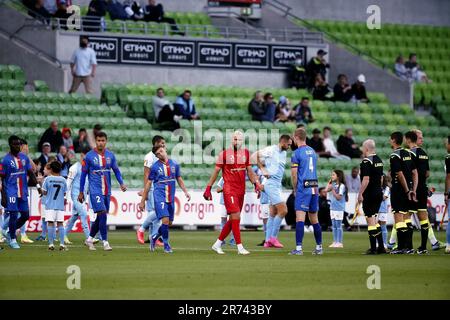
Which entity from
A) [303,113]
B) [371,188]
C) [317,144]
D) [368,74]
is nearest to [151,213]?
[371,188]

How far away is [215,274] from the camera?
1702cm

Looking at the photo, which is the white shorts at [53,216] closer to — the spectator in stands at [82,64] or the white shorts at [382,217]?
the white shorts at [382,217]

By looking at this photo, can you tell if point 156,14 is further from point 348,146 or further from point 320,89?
point 348,146

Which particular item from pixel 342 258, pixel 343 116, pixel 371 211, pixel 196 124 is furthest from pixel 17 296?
pixel 343 116

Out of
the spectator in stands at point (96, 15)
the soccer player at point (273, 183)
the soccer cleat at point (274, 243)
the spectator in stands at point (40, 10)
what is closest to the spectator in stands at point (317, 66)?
the spectator in stands at point (96, 15)

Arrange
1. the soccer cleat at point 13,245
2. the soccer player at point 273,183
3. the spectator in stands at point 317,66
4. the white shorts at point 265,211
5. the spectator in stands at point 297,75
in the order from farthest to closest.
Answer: the spectator in stands at point 297,75, the spectator in stands at point 317,66, the white shorts at point 265,211, the soccer player at point 273,183, the soccer cleat at point 13,245

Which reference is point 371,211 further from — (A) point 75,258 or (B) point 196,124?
(B) point 196,124

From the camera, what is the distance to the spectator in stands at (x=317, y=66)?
4166 cm

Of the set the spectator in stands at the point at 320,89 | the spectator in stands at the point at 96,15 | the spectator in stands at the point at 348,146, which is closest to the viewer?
the spectator in stands at the point at 96,15

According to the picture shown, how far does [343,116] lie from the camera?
41406 millimetres

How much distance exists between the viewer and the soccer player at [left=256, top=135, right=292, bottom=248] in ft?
81.6

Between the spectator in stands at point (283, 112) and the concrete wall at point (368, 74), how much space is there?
502 cm

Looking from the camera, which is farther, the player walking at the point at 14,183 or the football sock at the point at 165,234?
the player walking at the point at 14,183

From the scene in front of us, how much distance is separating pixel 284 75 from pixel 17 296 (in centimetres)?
2974
